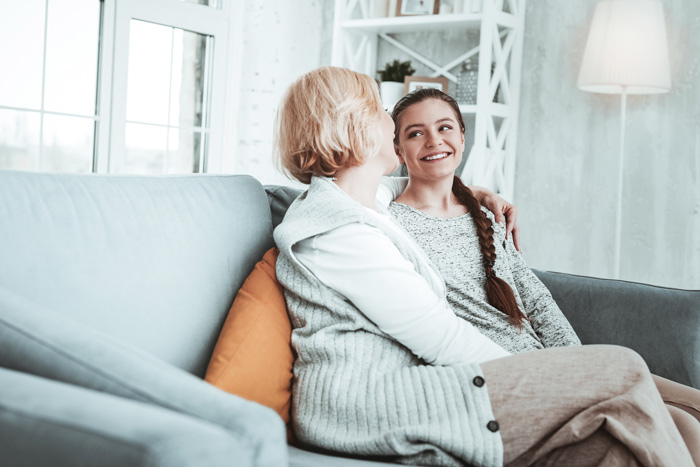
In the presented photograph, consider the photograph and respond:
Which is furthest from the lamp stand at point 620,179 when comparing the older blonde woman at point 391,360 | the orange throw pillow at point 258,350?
the orange throw pillow at point 258,350

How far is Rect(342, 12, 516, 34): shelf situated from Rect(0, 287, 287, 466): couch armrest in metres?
2.82

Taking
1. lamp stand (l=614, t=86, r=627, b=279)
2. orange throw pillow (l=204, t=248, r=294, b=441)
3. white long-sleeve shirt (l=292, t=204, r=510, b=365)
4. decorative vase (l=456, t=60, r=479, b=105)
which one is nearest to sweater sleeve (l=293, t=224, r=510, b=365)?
white long-sleeve shirt (l=292, t=204, r=510, b=365)

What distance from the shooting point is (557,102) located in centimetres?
339

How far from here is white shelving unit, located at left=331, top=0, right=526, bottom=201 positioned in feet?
10.5

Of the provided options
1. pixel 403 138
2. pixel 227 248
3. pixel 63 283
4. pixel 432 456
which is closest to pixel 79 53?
pixel 403 138

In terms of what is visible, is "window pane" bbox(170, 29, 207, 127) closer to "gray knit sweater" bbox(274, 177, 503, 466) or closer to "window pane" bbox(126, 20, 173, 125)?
"window pane" bbox(126, 20, 173, 125)

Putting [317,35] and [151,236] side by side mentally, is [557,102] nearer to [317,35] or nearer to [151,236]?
[317,35]

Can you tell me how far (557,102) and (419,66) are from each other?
0.80 m

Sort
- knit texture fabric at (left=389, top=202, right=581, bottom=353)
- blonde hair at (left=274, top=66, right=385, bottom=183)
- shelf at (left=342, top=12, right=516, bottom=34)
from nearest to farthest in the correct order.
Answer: blonde hair at (left=274, top=66, right=385, bottom=183)
knit texture fabric at (left=389, top=202, right=581, bottom=353)
shelf at (left=342, top=12, right=516, bottom=34)

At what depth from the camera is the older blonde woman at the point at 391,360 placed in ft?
3.51

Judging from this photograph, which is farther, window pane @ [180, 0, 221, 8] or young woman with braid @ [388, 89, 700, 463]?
window pane @ [180, 0, 221, 8]

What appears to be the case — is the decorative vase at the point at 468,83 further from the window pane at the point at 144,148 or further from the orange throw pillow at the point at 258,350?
the orange throw pillow at the point at 258,350

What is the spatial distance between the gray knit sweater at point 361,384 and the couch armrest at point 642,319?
686 millimetres

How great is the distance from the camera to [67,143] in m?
3.25
